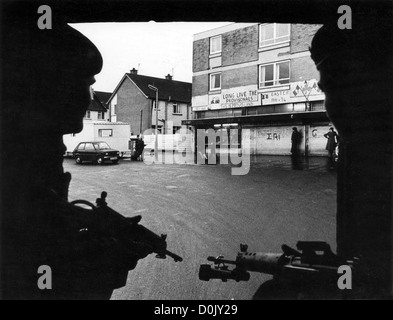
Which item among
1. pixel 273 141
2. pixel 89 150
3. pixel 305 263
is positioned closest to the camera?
pixel 305 263

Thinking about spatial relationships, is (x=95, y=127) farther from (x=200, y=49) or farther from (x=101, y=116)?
(x=200, y=49)

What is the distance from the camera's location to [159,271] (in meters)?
1.97

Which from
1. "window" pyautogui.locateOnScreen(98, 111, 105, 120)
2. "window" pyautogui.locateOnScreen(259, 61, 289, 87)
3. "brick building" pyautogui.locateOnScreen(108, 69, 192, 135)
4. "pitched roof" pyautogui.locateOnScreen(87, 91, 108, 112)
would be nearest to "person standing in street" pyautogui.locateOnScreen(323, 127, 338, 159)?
"brick building" pyautogui.locateOnScreen(108, 69, 192, 135)

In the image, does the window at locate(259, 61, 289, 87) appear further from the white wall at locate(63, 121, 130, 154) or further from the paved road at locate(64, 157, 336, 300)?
the white wall at locate(63, 121, 130, 154)

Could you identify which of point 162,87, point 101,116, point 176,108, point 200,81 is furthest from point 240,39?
point 101,116

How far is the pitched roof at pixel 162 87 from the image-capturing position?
1942mm

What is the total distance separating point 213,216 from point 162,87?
158cm

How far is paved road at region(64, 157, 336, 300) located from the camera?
1.73 meters

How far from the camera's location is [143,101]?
225 cm

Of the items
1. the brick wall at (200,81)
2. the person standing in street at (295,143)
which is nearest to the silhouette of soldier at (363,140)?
the brick wall at (200,81)

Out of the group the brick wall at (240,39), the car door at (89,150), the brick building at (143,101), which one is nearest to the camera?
the brick building at (143,101)

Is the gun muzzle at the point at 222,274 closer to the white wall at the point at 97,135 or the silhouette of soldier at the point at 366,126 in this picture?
the silhouette of soldier at the point at 366,126

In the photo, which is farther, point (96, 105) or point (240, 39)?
point (240, 39)

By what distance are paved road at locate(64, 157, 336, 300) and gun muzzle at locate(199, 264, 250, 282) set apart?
18 centimetres
